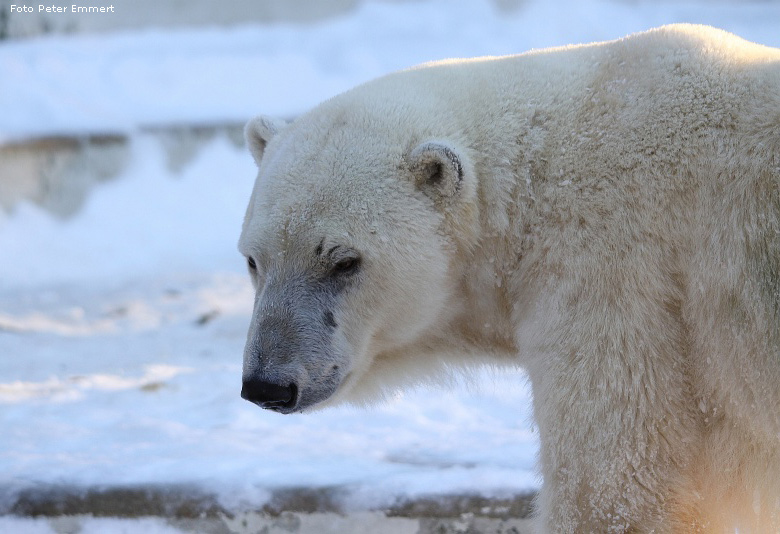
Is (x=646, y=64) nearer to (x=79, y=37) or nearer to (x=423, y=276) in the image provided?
(x=423, y=276)

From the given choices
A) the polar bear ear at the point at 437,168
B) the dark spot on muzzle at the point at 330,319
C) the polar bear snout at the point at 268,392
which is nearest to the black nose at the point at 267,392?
the polar bear snout at the point at 268,392

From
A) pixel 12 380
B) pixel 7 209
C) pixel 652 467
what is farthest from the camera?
pixel 7 209

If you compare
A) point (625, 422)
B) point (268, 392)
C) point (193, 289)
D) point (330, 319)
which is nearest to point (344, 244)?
point (330, 319)

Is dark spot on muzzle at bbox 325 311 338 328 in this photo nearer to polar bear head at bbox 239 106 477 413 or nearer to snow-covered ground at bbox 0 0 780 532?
polar bear head at bbox 239 106 477 413

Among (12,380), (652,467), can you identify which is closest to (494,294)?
(652,467)

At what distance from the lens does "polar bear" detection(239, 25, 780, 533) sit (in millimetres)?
1913

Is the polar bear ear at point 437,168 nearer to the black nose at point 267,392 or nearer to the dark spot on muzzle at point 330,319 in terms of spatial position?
the dark spot on muzzle at point 330,319

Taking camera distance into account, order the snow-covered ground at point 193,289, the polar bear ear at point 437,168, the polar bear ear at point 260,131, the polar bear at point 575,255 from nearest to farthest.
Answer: the polar bear at point 575,255 < the polar bear ear at point 437,168 < the polar bear ear at point 260,131 < the snow-covered ground at point 193,289

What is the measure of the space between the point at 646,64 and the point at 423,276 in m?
0.72

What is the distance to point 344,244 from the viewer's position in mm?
2160

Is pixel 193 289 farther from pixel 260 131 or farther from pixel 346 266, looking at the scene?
pixel 346 266

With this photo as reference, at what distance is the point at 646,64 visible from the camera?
2.13m

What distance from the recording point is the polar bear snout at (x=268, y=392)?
7.11 ft

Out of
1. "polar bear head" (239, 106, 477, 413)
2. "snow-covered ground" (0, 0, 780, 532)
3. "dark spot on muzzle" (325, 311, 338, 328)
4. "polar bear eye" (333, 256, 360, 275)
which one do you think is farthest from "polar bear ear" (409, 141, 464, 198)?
"snow-covered ground" (0, 0, 780, 532)
